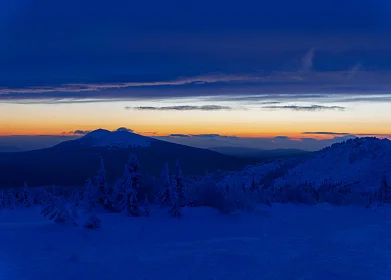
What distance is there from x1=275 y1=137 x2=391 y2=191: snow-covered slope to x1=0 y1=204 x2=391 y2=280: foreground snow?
52.4 metres

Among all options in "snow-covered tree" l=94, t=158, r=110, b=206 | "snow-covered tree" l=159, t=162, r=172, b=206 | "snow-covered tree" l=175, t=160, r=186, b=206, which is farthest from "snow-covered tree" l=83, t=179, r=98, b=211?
"snow-covered tree" l=175, t=160, r=186, b=206

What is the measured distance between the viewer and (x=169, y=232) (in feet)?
83.2

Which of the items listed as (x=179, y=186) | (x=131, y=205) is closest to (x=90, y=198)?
(x=131, y=205)

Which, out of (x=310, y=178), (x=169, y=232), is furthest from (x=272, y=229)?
(x=310, y=178)

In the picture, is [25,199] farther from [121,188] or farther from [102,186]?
[121,188]

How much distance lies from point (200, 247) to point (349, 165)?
78.2 metres

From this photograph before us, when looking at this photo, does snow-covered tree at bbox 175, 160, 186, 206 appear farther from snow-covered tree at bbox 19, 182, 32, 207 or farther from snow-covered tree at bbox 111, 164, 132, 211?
snow-covered tree at bbox 19, 182, 32, 207

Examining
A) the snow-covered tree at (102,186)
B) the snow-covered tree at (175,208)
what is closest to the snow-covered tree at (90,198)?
the snow-covered tree at (102,186)

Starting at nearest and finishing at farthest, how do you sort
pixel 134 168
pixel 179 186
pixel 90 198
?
pixel 90 198, pixel 134 168, pixel 179 186

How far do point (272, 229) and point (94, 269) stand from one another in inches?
451

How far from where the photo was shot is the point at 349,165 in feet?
311

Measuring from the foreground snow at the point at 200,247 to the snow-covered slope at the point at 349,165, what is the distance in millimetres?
52397

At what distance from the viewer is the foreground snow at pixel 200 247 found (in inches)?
717

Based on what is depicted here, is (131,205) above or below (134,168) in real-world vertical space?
below
